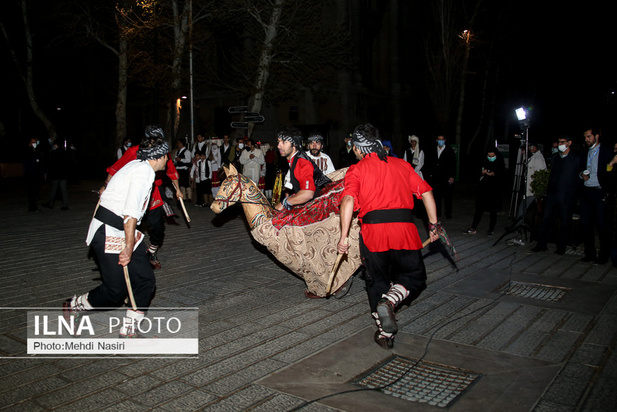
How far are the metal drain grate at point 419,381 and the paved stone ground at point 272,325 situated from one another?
0.51ft

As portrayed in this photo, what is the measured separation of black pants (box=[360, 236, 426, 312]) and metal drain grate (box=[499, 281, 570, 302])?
8.12 ft

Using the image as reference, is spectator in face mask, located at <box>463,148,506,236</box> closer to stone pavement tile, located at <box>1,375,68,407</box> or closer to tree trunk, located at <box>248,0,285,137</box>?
stone pavement tile, located at <box>1,375,68,407</box>

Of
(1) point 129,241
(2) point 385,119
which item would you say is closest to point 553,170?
(1) point 129,241

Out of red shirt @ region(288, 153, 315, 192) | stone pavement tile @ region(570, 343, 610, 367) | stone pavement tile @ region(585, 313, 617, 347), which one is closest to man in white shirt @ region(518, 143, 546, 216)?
stone pavement tile @ region(585, 313, 617, 347)

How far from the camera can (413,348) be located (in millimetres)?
4824

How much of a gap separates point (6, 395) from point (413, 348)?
3328mm

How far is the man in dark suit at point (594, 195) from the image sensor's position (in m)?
8.39

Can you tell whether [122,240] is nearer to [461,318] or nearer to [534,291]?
[461,318]

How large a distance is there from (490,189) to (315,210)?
6.63m

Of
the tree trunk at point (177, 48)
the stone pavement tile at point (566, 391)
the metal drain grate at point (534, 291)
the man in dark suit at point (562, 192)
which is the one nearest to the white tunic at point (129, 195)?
the stone pavement tile at point (566, 391)

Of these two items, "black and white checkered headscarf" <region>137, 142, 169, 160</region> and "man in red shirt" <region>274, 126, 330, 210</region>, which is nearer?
"black and white checkered headscarf" <region>137, 142, 169, 160</region>

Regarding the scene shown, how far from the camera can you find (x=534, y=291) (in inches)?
270

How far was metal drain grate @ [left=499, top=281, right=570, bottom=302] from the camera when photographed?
6.57 metres

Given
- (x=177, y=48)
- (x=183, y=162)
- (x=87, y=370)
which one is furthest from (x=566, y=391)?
(x=177, y=48)
